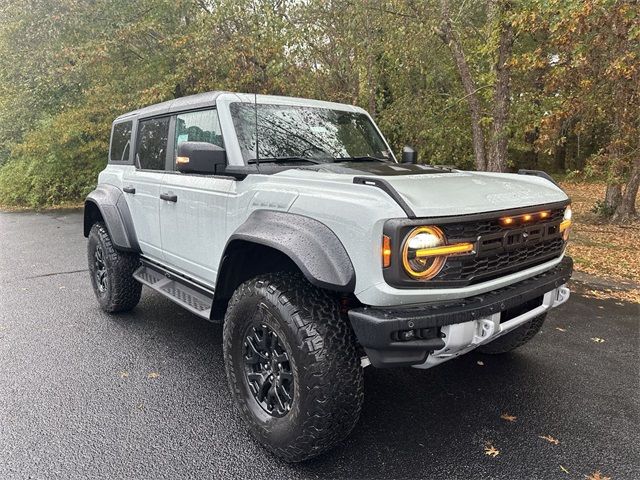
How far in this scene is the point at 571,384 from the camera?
10.6 ft

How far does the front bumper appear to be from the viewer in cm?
201

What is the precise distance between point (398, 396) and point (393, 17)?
7.89 metres

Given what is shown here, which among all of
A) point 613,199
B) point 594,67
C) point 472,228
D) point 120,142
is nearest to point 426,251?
point 472,228

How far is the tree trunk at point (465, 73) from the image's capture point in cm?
796

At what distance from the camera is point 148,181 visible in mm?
4004

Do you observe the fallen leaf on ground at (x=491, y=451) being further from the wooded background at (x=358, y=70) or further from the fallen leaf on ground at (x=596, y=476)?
the wooded background at (x=358, y=70)

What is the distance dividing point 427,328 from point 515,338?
174 cm

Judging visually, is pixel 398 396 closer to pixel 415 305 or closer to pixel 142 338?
pixel 415 305

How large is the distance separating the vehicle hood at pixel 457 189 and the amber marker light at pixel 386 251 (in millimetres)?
178

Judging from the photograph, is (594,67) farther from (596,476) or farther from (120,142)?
(120,142)

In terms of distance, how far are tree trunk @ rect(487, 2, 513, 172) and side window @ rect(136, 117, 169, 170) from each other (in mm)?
5878

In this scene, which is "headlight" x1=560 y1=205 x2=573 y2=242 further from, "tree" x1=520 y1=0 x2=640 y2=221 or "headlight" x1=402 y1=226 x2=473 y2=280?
"tree" x1=520 y1=0 x2=640 y2=221

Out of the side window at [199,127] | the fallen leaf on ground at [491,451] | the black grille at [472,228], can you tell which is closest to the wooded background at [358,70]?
the black grille at [472,228]

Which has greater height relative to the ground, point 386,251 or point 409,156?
point 409,156
